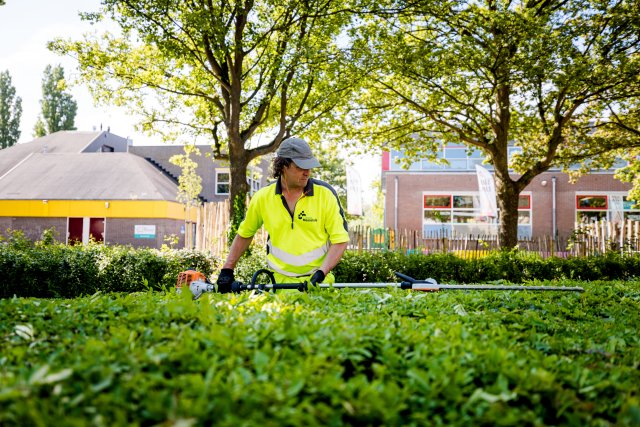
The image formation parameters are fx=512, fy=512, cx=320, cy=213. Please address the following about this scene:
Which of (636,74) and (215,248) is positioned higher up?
(636,74)

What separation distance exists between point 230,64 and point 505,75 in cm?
700

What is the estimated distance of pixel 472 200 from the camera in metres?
32.1

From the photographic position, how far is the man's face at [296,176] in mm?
4500

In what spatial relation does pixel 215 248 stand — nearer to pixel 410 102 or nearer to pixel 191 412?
pixel 410 102

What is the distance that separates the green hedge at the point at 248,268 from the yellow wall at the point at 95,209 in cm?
2016

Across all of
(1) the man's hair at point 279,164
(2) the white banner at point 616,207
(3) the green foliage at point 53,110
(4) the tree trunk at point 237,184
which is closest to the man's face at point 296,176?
(1) the man's hair at point 279,164

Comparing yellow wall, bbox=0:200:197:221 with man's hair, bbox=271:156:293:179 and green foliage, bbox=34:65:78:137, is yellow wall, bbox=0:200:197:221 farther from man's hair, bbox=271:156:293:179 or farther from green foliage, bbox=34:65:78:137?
man's hair, bbox=271:156:293:179

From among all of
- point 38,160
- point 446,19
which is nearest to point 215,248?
point 446,19

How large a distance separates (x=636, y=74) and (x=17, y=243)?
56.6ft

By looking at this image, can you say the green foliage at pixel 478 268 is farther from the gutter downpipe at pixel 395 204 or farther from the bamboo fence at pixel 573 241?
the gutter downpipe at pixel 395 204

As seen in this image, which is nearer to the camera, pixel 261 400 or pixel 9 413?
pixel 9 413

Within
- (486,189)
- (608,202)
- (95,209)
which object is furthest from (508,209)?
(95,209)

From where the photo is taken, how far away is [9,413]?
1.46m

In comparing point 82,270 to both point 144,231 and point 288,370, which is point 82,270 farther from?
point 144,231
